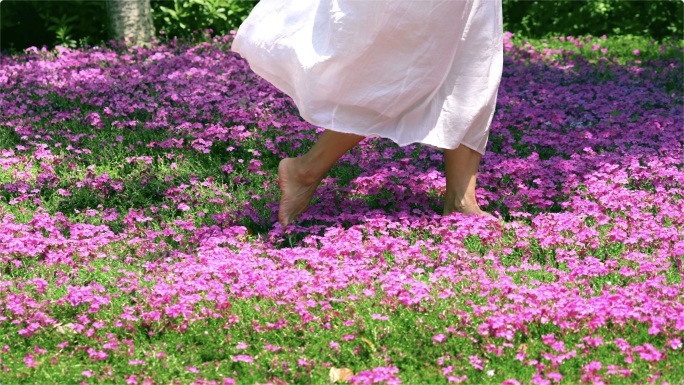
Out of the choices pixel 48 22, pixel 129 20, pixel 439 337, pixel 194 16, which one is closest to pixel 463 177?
pixel 439 337

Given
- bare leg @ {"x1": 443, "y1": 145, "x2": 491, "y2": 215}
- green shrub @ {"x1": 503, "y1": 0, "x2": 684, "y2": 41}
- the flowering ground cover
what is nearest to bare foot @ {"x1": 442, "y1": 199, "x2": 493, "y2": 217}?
bare leg @ {"x1": 443, "y1": 145, "x2": 491, "y2": 215}

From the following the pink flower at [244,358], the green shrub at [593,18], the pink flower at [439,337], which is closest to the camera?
the pink flower at [244,358]

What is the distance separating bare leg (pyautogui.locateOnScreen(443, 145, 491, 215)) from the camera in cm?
482

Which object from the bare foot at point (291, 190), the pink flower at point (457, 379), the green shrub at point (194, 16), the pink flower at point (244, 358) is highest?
the green shrub at point (194, 16)

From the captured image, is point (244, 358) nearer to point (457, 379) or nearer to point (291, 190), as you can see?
point (457, 379)

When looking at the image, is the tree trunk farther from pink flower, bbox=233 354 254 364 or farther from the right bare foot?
pink flower, bbox=233 354 254 364

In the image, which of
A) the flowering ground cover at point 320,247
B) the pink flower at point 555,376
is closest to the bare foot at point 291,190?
the flowering ground cover at point 320,247

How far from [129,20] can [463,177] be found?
5.96 metres

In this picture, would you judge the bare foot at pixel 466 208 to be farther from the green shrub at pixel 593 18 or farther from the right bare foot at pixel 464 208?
the green shrub at pixel 593 18

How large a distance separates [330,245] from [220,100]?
3.10 metres

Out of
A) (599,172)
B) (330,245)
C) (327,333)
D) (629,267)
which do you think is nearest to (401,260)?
(330,245)

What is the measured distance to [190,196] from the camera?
205 inches

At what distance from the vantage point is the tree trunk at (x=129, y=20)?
9.52m

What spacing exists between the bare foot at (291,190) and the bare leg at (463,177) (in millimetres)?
799
